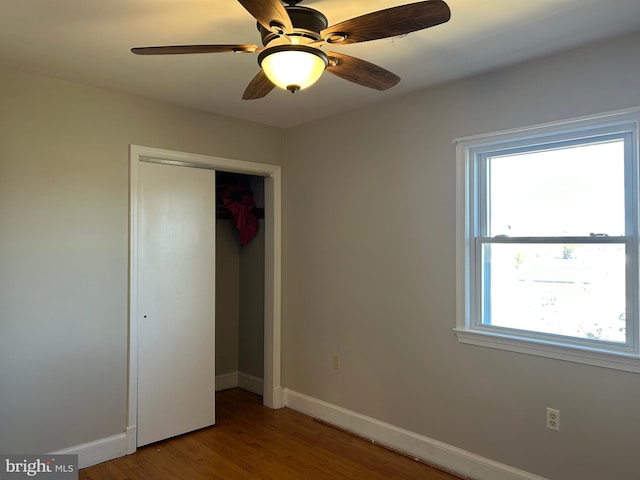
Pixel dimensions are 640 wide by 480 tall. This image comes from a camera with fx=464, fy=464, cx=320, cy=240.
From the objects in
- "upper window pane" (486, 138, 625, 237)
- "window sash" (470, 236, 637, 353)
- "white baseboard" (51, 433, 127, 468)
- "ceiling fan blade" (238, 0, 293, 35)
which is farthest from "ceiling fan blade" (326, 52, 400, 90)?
"white baseboard" (51, 433, 127, 468)

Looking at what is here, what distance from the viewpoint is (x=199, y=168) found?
3725 millimetres

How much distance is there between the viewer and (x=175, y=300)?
11.7 ft

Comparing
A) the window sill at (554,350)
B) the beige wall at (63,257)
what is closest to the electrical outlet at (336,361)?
the window sill at (554,350)

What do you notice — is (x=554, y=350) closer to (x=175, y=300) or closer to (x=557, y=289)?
(x=557, y=289)

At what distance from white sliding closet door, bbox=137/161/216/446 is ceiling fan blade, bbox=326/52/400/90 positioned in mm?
1954

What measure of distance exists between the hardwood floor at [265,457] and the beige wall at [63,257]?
36 centimetres

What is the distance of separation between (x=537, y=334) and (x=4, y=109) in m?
3.45

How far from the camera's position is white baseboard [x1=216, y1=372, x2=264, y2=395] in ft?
15.0

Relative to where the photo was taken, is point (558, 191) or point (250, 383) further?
point (250, 383)

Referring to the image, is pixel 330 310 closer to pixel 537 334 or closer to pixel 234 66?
pixel 537 334

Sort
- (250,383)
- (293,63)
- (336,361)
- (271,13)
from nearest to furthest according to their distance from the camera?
(271,13) → (293,63) → (336,361) → (250,383)

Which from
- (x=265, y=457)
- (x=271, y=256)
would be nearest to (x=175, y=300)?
(x=271, y=256)

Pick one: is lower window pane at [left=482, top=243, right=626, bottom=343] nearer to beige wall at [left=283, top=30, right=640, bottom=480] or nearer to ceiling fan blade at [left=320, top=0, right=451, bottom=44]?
beige wall at [left=283, top=30, right=640, bottom=480]

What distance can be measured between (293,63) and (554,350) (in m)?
2.08
